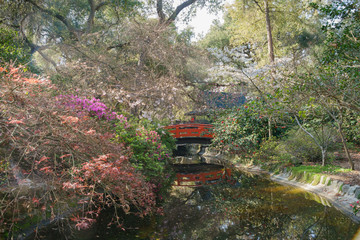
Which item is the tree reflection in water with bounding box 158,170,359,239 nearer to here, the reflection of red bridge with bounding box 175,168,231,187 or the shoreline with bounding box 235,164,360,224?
the shoreline with bounding box 235,164,360,224

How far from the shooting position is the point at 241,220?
6.12 metres

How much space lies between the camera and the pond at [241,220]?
538cm

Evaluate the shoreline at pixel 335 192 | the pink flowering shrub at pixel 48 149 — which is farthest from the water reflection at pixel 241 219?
the pink flowering shrub at pixel 48 149

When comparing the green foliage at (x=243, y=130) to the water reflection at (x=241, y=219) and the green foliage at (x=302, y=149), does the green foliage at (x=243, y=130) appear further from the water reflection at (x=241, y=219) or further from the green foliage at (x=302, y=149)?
the water reflection at (x=241, y=219)

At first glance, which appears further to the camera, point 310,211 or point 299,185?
point 299,185

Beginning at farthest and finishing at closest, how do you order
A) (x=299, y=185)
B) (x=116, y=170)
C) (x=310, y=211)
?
(x=299, y=185) → (x=310, y=211) → (x=116, y=170)

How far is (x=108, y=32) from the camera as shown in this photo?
14805 millimetres

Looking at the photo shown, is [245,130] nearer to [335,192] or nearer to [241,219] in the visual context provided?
[335,192]

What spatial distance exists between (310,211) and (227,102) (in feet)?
32.3

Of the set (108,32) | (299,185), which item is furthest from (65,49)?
(299,185)

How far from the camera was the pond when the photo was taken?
5383 mm

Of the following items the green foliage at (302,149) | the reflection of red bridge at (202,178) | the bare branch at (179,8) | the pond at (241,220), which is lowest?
the reflection of red bridge at (202,178)

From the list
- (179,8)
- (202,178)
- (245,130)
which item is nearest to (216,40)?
(179,8)

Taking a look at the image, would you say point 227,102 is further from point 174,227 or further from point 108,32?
point 174,227
